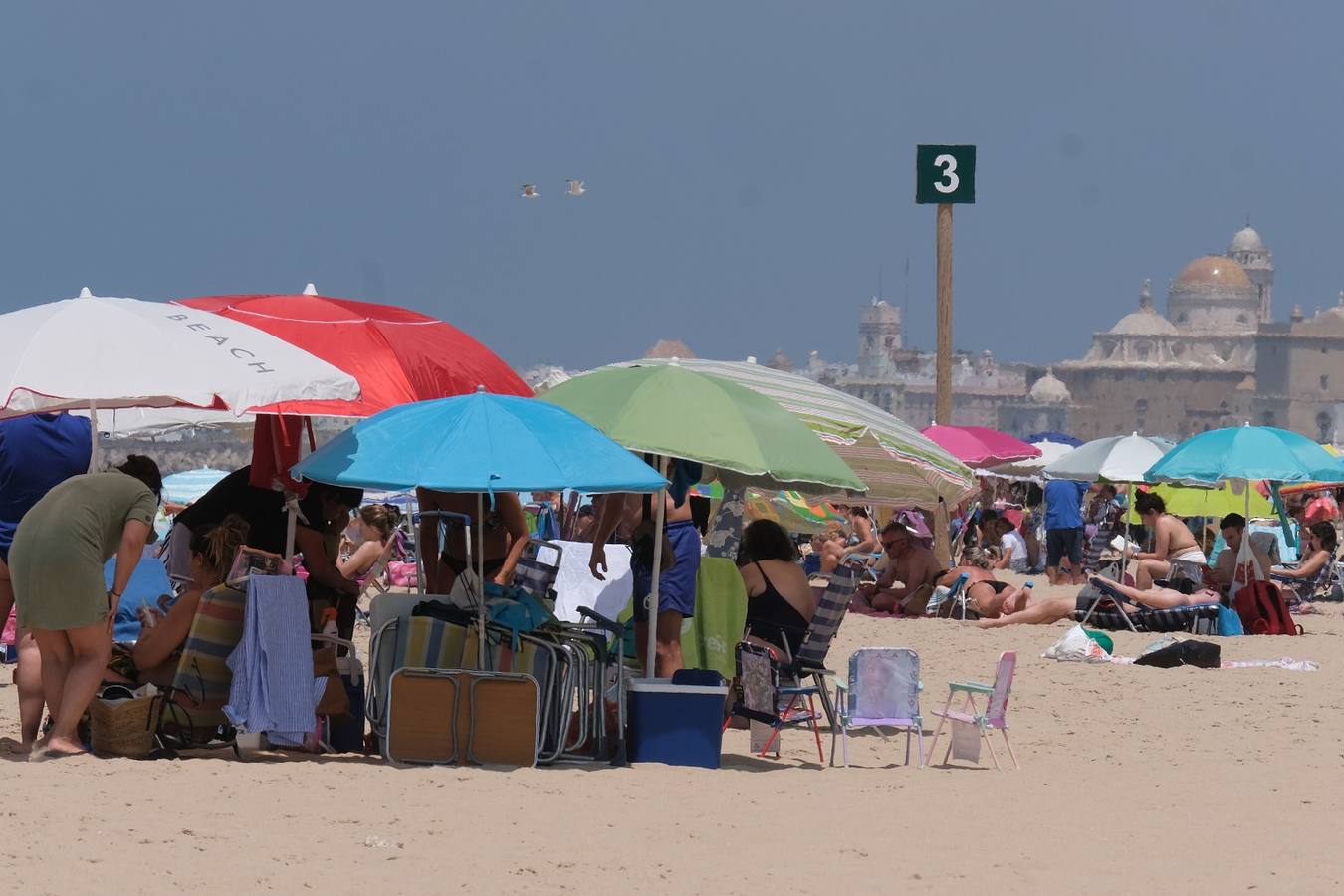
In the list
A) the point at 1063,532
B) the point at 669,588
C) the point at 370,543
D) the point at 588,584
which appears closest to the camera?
the point at 669,588

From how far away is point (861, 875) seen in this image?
5.36 m

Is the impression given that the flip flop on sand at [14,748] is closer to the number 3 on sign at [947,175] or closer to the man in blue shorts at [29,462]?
the man in blue shorts at [29,462]

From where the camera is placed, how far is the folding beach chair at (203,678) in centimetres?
656

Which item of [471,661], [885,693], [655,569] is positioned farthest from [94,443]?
[885,693]

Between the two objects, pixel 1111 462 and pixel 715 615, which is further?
pixel 1111 462

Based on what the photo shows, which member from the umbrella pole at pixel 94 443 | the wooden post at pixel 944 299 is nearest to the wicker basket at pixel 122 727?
the umbrella pole at pixel 94 443

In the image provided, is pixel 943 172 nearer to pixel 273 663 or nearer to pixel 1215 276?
pixel 273 663

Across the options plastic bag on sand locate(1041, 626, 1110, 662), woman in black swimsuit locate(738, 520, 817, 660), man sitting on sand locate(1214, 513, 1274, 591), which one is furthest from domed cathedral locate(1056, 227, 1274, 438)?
woman in black swimsuit locate(738, 520, 817, 660)

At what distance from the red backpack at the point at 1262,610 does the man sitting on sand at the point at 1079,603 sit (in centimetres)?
21

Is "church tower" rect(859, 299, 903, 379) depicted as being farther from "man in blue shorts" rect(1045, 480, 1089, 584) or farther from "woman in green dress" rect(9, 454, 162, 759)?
"woman in green dress" rect(9, 454, 162, 759)

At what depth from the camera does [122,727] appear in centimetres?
646

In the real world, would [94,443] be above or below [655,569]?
above

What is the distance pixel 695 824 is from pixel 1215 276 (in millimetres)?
131834

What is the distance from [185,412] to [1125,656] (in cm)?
494
